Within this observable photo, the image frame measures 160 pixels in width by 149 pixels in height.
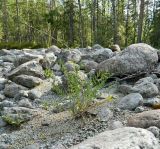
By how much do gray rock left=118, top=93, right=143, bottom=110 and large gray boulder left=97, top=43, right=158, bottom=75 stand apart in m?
1.21

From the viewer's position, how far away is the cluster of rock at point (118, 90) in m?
3.13

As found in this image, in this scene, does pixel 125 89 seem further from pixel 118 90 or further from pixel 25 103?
pixel 25 103

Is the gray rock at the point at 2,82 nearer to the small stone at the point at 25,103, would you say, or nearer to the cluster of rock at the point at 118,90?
the cluster of rock at the point at 118,90

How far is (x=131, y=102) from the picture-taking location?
185 inches

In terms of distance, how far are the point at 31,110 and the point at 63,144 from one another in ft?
3.74

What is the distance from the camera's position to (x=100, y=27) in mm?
45469

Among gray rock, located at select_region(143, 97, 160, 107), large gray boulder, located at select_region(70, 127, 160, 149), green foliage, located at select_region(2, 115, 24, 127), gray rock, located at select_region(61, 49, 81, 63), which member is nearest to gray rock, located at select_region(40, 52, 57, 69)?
gray rock, located at select_region(61, 49, 81, 63)

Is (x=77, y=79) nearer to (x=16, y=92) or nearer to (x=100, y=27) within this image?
(x=16, y=92)

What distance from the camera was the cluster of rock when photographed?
3135mm

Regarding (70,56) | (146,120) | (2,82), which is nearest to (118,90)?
(146,120)

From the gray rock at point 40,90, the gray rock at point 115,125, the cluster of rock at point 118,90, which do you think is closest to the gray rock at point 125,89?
the cluster of rock at point 118,90

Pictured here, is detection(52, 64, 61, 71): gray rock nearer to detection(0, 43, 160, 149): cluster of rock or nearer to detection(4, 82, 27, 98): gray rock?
detection(0, 43, 160, 149): cluster of rock

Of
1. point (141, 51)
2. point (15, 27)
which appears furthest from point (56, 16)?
point (141, 51)

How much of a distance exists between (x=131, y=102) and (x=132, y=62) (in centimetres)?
149
